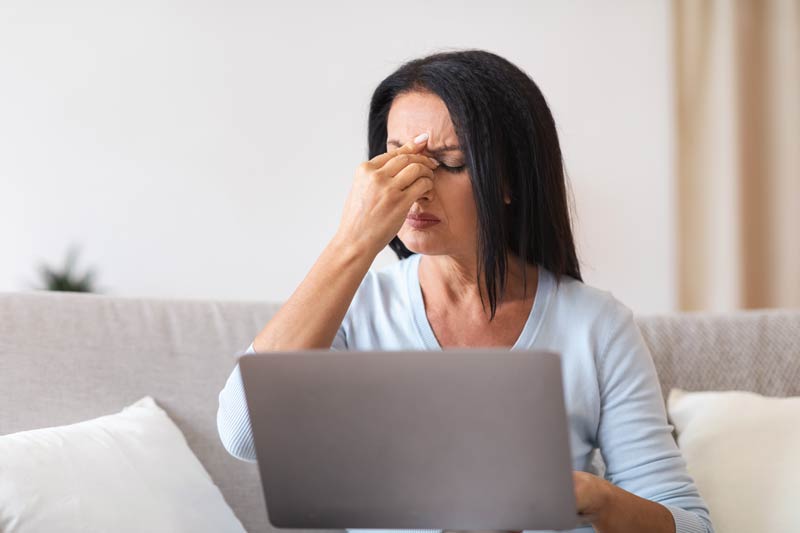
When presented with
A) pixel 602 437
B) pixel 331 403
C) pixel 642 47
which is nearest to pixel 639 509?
pixel 602 437

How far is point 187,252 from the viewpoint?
11.2 ft

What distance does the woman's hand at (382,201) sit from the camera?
134 cm

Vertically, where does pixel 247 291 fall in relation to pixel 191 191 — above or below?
below

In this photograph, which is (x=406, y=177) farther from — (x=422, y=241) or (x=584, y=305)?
(x=584, y=305)

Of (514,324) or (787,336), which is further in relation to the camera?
(787,336)

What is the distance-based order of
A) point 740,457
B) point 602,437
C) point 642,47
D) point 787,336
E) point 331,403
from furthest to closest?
point 642,47, point 787,336, point 740,457, point 602,437, point 331,403

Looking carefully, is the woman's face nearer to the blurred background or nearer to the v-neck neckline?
the v-neck neckline

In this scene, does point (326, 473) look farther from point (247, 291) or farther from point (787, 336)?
point (247, 291)

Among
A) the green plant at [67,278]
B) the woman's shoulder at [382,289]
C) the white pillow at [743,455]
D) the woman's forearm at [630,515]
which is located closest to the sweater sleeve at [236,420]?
the woman's shoulder at [382,289]

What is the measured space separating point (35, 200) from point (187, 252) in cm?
59

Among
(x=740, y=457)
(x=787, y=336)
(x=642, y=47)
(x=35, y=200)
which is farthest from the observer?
(x=642, y=47)

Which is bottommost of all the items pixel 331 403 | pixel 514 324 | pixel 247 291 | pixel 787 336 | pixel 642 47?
pixel 247 291

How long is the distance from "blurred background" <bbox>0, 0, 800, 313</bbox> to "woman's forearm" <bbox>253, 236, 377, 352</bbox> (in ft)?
7.00

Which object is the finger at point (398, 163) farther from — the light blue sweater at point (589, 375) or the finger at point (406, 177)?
the light blue sweater at point (589, 375)
